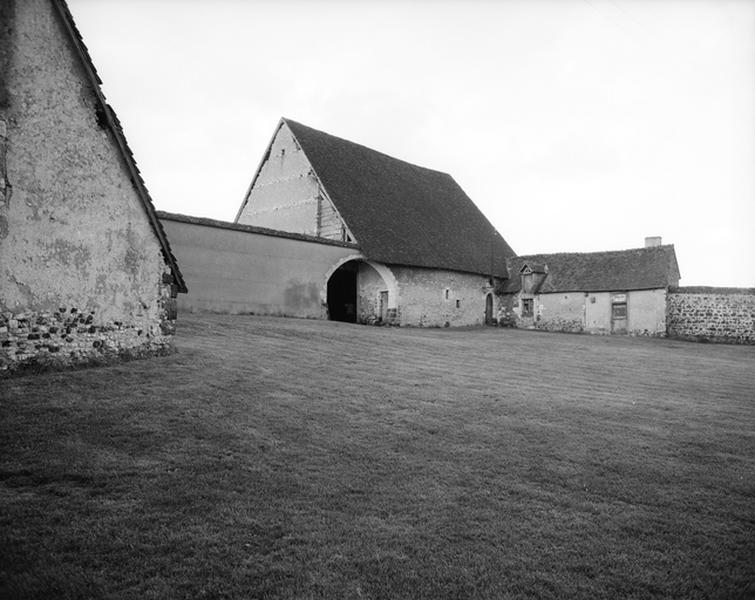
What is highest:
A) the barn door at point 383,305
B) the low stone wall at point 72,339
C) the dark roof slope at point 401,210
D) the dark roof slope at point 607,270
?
the dark roof slope at point 401,210

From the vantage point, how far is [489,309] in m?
31.9

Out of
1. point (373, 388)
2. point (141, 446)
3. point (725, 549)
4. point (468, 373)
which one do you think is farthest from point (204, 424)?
point (468, 373)

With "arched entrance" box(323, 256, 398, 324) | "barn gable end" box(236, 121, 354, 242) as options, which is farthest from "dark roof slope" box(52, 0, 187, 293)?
"barn gable end" box(236, 121, 354, 242)

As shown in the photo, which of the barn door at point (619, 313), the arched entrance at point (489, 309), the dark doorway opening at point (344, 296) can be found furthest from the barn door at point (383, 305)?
the barn door at point (619, 313)

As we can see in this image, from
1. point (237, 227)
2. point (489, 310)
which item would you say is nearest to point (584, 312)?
point (489, 310)

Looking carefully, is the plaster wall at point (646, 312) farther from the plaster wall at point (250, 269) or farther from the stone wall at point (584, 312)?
the plaster wall at point (250, 269)

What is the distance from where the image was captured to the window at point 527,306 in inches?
1229

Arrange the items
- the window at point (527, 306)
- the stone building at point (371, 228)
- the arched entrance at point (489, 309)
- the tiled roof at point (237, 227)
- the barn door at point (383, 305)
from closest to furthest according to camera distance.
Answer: the tiled roof at point (237, 227)
the stone building at point (371, 228)
the barn door at point (383, 305)
the window at point (527, 306)
the arched entrance at point (489, 309)

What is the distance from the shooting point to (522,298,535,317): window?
31.2 meters

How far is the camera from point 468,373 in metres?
12.0

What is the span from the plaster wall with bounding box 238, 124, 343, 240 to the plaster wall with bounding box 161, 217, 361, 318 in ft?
9.29

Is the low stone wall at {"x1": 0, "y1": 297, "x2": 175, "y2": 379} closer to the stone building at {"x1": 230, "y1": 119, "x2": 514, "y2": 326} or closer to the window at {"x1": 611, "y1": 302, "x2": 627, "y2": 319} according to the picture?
the stone building at {"x1": 230, "y1": 119, "x2": 514, "y2": 326}

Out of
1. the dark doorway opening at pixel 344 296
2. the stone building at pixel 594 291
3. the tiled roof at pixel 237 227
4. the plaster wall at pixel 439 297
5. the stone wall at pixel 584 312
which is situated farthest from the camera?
the stone building at pixel 594 291

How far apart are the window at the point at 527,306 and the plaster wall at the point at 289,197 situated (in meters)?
12.8
